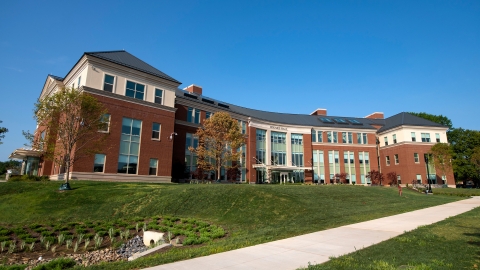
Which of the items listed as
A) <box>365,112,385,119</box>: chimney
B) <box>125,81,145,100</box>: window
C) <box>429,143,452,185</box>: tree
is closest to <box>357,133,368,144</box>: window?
<box>365,112,385,119</box>: chimney

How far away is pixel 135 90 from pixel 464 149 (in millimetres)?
64236

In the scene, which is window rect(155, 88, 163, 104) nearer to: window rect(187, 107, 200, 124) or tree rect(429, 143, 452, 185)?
window rect(187, 107, 200, 124)

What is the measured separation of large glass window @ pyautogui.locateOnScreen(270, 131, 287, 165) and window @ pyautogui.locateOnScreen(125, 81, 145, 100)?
25544 mm

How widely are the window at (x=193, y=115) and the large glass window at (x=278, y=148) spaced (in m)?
15.9

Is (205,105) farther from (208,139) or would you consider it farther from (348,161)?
(348,161)

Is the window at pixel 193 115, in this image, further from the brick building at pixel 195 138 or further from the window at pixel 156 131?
the window at pixel 156 131

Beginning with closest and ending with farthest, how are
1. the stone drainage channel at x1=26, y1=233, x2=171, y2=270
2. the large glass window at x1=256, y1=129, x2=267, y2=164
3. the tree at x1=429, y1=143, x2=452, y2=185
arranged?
the stone drainage channel at x1=26, y1=233, x2=171, y2=270 → the tree at x1=429, y1=143, x2=452, y2=185 → the large glass window at x1=256, y1=129, x2=267, y2=164

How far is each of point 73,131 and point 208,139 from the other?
49.8 feet

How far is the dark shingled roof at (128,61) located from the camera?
29.3 m

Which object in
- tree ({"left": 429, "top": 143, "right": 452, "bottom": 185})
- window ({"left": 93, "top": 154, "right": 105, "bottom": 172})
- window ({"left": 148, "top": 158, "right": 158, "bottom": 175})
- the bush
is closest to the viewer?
the bush

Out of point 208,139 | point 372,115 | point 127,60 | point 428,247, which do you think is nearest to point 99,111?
point 127,60

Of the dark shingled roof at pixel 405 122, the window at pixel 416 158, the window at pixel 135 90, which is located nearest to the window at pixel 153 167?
the window at pixel 135 90

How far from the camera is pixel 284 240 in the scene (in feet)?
28.9

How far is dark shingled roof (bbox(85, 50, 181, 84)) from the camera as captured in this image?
96.0 ft
